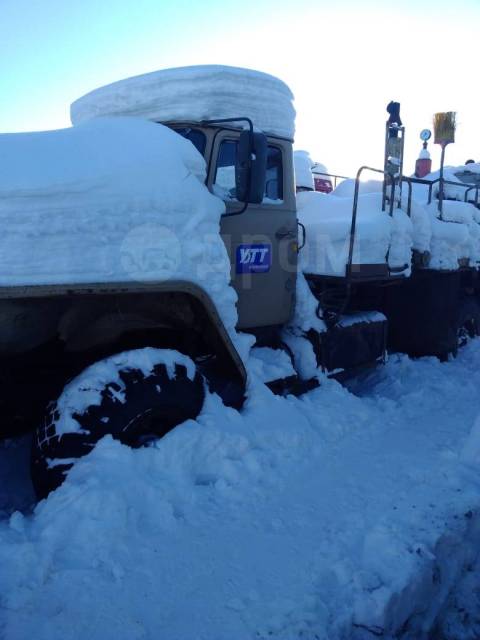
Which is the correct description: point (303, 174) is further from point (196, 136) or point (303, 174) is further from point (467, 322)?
point (467, 322)

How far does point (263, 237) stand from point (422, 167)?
25.2 ft

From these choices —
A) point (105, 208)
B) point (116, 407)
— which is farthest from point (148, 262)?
point (116, 407)

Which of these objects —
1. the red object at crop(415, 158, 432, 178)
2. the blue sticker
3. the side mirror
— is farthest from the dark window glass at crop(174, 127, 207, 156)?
the red object at crop(415, 158, 432, 178)

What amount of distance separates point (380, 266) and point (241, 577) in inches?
129

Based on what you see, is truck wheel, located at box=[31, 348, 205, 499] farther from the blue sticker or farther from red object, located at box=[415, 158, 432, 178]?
red object, located at box=[415, 158, 432, 178]

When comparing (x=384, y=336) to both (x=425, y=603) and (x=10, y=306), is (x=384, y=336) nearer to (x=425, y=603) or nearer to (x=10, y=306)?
(x=425, y=603)

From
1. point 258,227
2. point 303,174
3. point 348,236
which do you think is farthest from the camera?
point 303,174

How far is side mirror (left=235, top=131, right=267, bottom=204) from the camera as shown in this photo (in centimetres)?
307

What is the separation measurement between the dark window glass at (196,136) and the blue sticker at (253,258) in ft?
2.48

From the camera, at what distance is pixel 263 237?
12.6 ft

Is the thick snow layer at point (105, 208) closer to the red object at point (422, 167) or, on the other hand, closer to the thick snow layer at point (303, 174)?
the thick snow layer at point (303, 174)

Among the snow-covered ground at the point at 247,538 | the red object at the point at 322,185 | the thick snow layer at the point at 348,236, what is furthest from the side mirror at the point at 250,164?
the red object at the point at 322,185

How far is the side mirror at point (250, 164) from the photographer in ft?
10.1

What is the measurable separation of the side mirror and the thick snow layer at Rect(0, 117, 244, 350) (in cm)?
24
